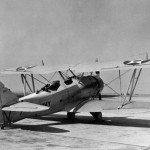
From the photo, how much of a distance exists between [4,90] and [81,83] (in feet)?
13.8

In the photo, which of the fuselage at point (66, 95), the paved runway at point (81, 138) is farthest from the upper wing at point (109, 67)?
the paved runway at point (81, 138)

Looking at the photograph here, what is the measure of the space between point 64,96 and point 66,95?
0.16 m

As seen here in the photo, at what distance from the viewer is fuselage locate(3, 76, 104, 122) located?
1091 cm

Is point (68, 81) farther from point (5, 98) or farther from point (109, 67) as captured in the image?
point (5, 98)

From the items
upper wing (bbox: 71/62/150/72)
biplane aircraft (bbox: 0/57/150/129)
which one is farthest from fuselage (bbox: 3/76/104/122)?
upper wing (bbox: 71/62/150/72)

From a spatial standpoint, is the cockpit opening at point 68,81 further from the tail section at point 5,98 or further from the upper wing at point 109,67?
the tail section at point 5,98

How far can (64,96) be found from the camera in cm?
1222

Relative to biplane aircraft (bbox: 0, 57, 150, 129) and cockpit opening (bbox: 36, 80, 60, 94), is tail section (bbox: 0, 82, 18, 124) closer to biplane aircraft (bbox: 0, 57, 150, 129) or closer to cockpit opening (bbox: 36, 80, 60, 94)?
biplane aircraft (bbox: 0, 57, 150, 129)

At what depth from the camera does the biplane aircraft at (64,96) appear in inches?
398

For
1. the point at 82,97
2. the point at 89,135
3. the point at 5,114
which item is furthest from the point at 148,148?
the point at 82,97

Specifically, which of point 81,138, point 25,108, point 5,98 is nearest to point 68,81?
point 5,98

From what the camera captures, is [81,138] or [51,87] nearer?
[81,138]

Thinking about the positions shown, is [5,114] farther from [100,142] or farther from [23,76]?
[23,76]

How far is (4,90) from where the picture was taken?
10227 mm
